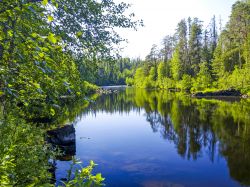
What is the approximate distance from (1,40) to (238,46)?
70.0 metres

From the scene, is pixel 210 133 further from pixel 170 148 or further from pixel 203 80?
pixel 203 80

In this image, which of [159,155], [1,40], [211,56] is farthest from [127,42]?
[211,56]

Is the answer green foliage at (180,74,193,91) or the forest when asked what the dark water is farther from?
green foliage at (180,74,193,91)

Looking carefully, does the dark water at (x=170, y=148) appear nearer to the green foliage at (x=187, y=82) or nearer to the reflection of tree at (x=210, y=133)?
the reflection of tree at (x=210, y=133)

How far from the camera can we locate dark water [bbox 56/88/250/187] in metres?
16.4

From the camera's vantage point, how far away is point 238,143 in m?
22.8

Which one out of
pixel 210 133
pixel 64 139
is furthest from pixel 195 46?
pixel 64 139

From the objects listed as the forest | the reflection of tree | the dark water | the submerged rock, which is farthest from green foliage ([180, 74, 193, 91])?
the submerged rock

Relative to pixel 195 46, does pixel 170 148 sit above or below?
below

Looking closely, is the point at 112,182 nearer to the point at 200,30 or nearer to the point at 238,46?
the point at 238,46

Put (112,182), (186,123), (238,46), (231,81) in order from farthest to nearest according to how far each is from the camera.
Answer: (238,46) → (231,81) → (186,123) → (112,182)

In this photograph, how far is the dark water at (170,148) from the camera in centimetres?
1638

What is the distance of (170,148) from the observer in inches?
902

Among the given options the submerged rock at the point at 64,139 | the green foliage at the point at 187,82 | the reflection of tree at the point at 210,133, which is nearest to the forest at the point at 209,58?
the green foliage at the point at 187,82
